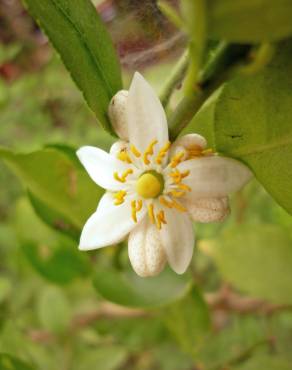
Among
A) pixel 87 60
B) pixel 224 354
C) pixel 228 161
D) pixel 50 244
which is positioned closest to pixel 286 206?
pixel 228 161

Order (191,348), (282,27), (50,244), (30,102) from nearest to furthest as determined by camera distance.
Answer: (282,27)
(191,348)
(50,244)
(30,102)

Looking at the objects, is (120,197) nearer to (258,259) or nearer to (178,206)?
(178,206)

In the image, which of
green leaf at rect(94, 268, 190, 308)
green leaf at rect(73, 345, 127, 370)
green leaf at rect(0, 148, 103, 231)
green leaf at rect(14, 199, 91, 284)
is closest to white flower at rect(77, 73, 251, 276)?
green leaf at rect(0, 148, 103, 231)

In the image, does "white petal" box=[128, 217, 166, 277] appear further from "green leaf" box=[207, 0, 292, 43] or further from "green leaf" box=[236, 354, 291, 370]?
"green leaf" box=[236, 354, 291, 370]

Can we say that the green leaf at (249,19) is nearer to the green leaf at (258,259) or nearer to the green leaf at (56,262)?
the green leaf at (258,259)

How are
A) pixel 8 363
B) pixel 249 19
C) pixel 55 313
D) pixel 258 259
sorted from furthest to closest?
pixel 55 313
pixel 258 259
pixel 8 363
pixel 249 19

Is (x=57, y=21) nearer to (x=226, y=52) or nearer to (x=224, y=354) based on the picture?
(x=226, y=52)

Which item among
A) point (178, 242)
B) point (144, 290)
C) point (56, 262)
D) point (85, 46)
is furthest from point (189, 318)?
point (85, 46)
